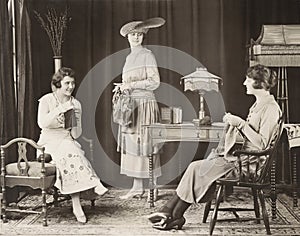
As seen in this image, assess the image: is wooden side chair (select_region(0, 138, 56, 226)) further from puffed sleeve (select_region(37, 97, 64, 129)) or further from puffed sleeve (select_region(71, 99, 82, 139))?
puffed sleeve (select_region(71, 99, 82, 139))

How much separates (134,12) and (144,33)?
29cm

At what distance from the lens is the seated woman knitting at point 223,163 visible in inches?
195

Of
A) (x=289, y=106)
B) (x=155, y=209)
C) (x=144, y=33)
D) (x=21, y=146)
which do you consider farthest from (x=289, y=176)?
(x=21, y=146)

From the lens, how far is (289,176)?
21.0ft

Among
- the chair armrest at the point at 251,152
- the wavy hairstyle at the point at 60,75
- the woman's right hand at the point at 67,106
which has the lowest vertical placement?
the chair armrest at the point at 251,152

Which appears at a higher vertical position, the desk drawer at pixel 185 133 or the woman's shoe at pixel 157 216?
the desk drawer at pixel 185 133

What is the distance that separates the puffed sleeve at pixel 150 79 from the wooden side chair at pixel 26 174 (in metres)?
1.28

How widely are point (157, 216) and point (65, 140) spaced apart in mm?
1029

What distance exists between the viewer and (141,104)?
19.9ft

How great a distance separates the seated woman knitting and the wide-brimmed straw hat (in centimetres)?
140

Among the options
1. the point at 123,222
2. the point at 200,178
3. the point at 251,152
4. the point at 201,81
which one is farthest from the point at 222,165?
the point at 201,81

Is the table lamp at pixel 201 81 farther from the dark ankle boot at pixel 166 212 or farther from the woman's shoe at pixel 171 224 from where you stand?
the woman's shoe at pixel 171 224

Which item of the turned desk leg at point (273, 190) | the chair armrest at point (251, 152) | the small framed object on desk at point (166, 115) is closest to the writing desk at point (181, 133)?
the small framed object on desk at point (166, 115)

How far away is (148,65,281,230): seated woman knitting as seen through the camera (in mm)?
4941
